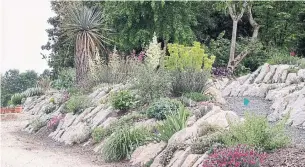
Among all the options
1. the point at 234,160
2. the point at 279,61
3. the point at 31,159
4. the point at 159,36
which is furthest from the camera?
the point at 159,36

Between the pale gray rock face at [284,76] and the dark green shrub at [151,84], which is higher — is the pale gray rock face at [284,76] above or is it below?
below

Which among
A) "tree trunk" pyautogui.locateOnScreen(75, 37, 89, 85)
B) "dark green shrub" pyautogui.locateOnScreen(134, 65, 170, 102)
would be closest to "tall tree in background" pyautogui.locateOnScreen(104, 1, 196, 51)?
"tree trunk" pyautogui.locateOnScreen(75, 37, 89, 85)

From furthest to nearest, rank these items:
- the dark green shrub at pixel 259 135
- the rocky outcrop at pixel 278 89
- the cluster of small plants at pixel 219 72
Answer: the cluster of small plants at pixel 219 72, the rocky outcrop at pixel 278 89, the dark green shrub at pixel 259 135

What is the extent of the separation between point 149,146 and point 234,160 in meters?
3.25

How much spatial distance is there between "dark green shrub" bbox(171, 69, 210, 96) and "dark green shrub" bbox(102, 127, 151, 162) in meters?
3.02

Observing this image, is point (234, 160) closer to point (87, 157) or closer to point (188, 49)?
point (87, 157)

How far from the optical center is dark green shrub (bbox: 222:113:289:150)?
21.8 ft

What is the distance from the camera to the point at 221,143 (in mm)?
7043

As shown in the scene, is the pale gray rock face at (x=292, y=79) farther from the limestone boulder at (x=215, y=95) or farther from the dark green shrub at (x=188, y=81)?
the dark green shrub at (x=188, y=81)

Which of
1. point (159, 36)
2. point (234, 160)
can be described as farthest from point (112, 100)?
point (159, 36)

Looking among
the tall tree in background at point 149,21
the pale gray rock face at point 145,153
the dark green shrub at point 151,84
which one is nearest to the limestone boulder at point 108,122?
the dark green shrub at point 151,84

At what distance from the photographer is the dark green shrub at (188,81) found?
11945 millimetres

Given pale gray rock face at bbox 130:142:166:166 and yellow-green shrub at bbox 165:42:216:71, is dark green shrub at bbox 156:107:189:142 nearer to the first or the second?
pale gray rock face at bbox 130:142:166:166

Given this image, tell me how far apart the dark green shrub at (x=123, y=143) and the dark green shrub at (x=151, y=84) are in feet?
7.55
